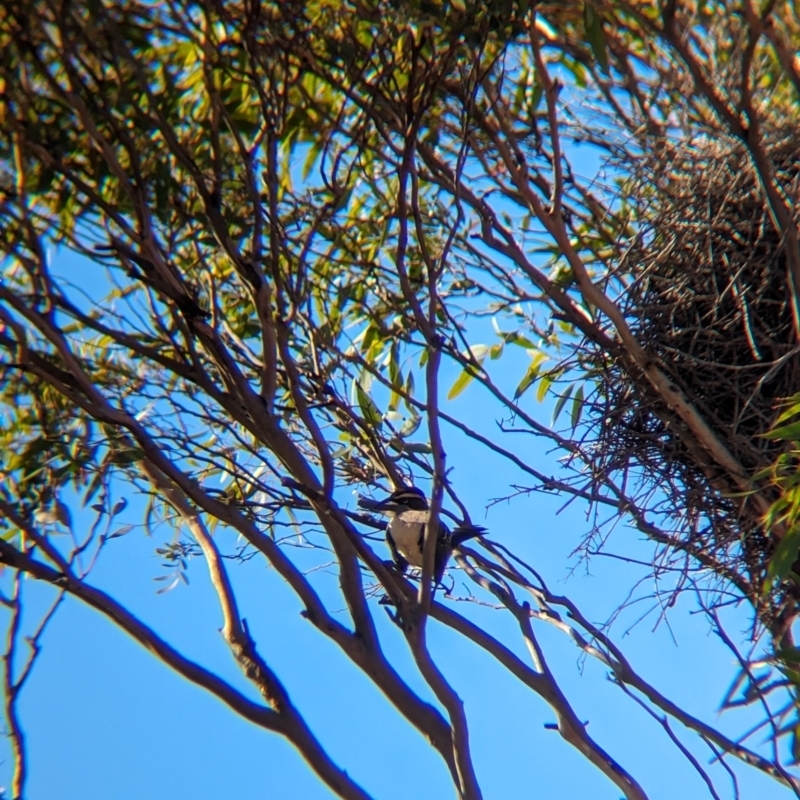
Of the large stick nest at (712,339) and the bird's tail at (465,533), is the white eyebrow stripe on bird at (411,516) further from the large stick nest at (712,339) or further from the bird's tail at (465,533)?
the large stick nest at (712,339)

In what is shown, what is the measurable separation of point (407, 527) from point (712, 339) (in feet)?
3.93

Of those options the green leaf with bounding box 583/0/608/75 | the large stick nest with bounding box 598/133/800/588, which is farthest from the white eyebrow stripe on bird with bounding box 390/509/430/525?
the green leaf with bounding box 583/0/608/75

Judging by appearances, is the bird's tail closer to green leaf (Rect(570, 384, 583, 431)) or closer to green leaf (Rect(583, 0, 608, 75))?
green leaf (Rect(570, 384, 583, 431))

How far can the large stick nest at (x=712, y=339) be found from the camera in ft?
10.9

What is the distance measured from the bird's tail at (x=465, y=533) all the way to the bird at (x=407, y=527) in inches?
5.8

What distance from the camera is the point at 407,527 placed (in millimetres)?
3641

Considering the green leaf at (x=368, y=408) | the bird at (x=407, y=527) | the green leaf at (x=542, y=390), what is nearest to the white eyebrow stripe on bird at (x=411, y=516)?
the bird at (x=407, y=527)

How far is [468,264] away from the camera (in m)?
4.26

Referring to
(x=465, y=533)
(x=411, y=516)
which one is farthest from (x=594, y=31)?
(x=411, y=516)

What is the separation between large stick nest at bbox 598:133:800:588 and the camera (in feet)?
10.9

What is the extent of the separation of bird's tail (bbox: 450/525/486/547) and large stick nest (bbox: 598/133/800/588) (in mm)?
581

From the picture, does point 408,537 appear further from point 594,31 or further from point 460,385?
point 594,31

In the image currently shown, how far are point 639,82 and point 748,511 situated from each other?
6.25 feet

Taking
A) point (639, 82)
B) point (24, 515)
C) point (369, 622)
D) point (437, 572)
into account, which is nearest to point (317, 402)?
point (437, 572)
